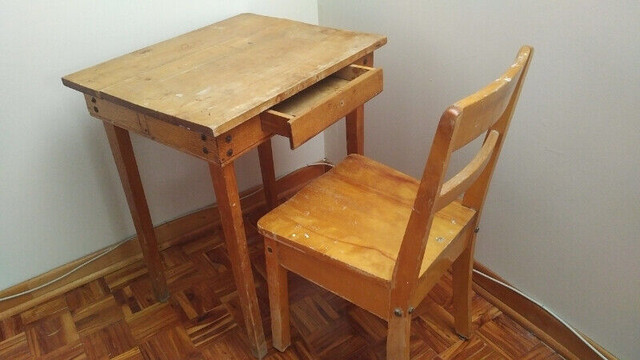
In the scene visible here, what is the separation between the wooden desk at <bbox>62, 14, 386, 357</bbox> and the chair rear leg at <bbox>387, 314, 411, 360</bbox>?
0.36 metres

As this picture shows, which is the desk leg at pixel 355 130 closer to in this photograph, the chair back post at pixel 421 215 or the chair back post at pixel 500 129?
the chair back post at pixel 500 129

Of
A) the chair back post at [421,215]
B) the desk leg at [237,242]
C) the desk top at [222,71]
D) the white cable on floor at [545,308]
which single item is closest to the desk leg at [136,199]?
the desk top at [222,71]

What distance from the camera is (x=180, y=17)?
1.47 m

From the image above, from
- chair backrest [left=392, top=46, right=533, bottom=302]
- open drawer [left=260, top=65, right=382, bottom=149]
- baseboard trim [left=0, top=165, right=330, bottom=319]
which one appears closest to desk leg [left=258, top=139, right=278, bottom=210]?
baseboard trim [left=0, top=165, right=330, bottom=319]

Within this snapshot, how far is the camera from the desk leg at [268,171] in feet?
5.18

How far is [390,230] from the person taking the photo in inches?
41.8

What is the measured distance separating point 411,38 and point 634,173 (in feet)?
2.16

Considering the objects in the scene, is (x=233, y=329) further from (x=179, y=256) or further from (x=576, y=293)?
(x=576, y=293)

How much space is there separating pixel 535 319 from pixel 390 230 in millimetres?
595

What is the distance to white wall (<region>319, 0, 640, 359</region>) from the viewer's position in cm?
103

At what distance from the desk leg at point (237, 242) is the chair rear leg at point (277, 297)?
39mm

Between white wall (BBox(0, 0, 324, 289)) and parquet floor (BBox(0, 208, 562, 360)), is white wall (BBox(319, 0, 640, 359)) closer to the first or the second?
parquet floor (BBox(0, 208, 562, 360))

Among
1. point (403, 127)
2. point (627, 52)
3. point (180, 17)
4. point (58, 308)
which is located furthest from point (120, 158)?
point (627, 52)

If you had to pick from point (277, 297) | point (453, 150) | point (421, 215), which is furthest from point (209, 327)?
point (453, 150)
